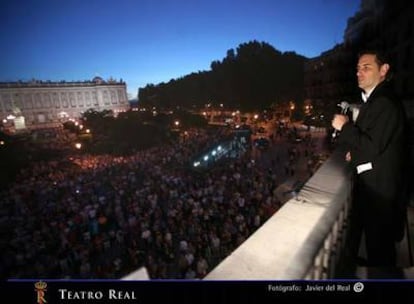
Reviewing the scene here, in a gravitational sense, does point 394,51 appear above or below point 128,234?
above

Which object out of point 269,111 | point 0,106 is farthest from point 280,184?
point 0,106

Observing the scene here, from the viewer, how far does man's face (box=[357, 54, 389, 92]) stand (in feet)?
6.31

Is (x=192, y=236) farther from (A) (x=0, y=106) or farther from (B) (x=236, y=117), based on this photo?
(A) (x=0, y=106)

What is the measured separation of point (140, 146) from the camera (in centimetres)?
3391

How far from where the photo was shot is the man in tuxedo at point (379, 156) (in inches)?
68.4

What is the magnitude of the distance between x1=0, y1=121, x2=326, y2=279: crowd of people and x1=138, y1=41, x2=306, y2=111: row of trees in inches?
1261

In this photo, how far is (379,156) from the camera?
180cm

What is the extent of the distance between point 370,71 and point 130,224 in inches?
385

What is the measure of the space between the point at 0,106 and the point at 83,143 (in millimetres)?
49464
